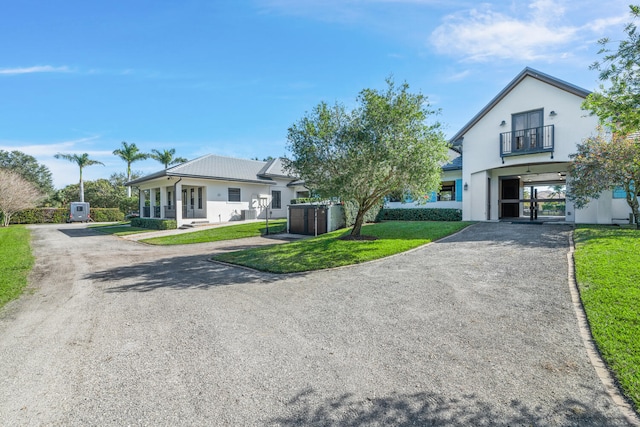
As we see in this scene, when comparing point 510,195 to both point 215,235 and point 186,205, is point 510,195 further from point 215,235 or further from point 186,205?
point 186,205

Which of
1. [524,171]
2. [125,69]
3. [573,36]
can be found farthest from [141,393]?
[524,171]

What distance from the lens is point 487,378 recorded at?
10.2 feet

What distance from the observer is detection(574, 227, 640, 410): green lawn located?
3215 millimetres

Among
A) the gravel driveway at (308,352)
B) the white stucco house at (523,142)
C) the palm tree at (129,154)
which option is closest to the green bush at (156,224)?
the gravel driveway at (308,352)

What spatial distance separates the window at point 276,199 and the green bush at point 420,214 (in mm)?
10782

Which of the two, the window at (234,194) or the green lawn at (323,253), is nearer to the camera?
the green lawn at (323,253)

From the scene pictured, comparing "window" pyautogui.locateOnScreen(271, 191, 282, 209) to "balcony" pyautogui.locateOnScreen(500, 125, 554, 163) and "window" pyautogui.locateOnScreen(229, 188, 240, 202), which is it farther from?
"balcony" pyautogui.locateOnScreen(500, 125, 554, 163)

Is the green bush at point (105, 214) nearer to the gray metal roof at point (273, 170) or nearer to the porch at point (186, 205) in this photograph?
the porch at point (186, 205)

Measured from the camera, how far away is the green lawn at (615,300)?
3215mm

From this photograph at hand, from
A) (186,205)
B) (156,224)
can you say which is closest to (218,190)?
(186,205)

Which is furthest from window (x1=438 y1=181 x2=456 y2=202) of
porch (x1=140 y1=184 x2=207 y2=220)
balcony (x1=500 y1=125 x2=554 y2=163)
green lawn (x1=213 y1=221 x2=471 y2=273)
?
porch (x1=140 y1=184 x2=207 y2=220)

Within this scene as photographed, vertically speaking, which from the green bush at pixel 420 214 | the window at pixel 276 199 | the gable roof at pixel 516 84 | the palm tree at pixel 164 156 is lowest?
the green bush at pixel 420 214

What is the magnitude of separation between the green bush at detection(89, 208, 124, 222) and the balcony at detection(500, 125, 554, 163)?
42.2m

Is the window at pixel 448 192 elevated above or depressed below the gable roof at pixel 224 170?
below
